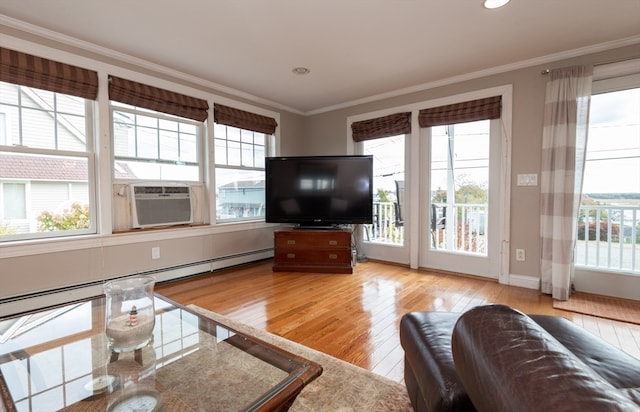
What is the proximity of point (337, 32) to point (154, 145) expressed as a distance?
2.21m

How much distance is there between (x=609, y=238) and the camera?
9.21ft

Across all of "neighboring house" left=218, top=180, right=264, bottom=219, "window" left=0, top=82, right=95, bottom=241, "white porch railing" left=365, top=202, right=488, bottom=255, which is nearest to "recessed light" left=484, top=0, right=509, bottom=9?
"white porch railing" left=365, top=202, right=488, bottom=255

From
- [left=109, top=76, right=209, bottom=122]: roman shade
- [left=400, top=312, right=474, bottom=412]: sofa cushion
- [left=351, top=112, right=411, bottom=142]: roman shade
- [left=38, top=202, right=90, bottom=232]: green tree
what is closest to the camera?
[left=400, top=312, right=474, bottom=412]: sofa cushion

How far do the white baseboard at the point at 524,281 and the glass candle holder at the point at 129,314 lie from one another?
3.33 meters

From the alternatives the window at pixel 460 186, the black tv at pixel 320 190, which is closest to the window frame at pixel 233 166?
the black tv at pixel 320 190

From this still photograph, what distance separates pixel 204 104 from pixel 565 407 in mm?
3781

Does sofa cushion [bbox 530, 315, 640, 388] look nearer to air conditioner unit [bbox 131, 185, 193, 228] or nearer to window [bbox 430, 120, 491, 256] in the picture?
window [bbox 430, 120, 491, 256]

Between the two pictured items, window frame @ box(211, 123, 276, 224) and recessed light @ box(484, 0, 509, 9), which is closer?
recessed light @ box(484, 0, 509, 9)

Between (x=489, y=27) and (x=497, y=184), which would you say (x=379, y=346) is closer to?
(x=497, y=184)

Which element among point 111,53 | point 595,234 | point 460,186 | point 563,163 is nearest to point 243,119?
point 111,53

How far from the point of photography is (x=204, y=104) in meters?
3.45

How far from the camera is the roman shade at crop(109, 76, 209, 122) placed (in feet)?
9.11

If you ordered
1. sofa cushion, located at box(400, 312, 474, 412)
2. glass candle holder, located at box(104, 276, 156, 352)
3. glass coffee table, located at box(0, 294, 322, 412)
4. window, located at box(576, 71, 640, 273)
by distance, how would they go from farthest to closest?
window, located at box(576, 71, 640, 273), glass candle holder, located at box(104, 276, 156, 352), glass coffee table, located at box(0, 294, 322, 412), sofa cushion, located at box(400, 312, 474, 412)

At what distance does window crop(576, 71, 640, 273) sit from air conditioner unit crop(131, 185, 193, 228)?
161 inches
